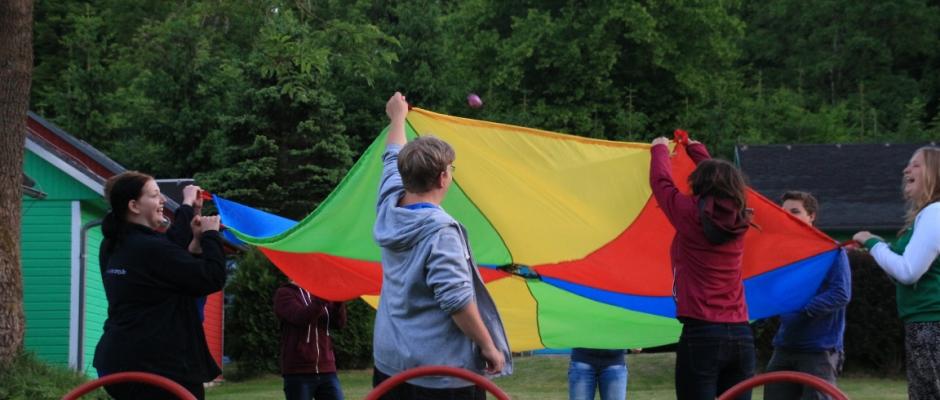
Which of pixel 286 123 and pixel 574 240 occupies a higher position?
pixel 286 123

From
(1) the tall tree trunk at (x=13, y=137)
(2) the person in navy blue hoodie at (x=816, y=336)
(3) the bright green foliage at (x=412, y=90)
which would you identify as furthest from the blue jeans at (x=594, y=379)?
(3) the bright green foliage at (x=412, y=90)

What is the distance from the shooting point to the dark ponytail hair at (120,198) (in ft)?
20.0

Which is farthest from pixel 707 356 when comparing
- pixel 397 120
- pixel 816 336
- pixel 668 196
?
pixel 397 120

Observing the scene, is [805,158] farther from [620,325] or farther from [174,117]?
[620,325]

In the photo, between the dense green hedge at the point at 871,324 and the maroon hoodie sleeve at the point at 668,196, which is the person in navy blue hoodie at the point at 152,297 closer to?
the maroon hoodie sleeve at the point at 668,196

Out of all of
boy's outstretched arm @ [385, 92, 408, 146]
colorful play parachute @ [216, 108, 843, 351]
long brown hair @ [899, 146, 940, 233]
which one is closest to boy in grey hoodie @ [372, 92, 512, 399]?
boy's outstretched arm @ [385, 92, 408, 146]

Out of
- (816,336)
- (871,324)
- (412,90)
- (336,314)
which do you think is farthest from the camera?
(412,90)

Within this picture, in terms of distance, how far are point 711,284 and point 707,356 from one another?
362 mm

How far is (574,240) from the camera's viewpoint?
772 cm

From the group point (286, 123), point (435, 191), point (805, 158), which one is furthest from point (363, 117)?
point (435, 191)

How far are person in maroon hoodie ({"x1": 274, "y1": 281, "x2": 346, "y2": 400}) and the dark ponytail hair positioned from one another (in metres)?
3.00

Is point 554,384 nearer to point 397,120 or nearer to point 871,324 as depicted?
point 871,324

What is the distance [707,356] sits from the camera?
6.07 meters

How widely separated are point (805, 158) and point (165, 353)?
2954cm
